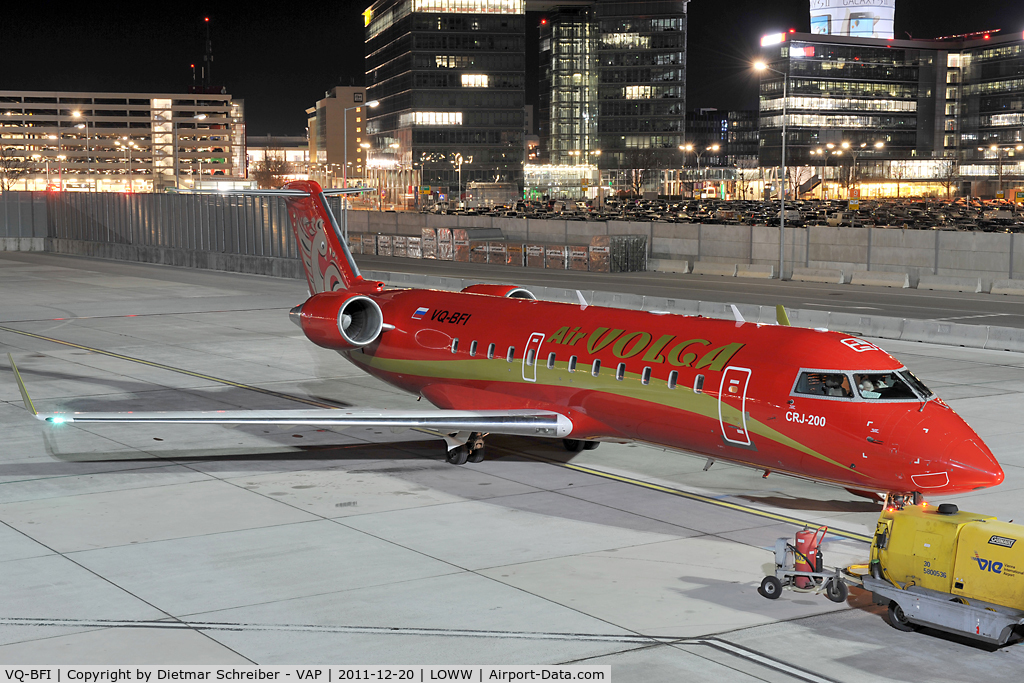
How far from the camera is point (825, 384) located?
53.3ft

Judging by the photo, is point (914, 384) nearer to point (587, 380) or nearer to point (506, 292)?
point (587, 380)

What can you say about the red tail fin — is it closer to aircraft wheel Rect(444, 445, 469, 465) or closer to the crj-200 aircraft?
the crj-200 aircraft

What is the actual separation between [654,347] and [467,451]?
469 cm

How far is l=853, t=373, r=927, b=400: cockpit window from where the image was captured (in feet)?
52.4

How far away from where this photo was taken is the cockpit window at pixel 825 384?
16.1 m

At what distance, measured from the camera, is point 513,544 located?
52.9 feet

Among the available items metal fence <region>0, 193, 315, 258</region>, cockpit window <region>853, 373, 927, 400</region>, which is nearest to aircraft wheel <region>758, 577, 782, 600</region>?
cockpit window <region>853, 373, 927, 400</region>

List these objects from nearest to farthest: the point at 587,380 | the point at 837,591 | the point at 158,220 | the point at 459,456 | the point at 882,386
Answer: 1. the point at 837,591
2. the point at 882,386
3. the point at 587,380
4. the point at 459,456
5. the point at 158,220

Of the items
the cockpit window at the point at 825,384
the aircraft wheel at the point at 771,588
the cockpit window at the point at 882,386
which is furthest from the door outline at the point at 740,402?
the aircraft wheel at the point at 771,588

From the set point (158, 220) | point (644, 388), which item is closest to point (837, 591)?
point (644, 388)

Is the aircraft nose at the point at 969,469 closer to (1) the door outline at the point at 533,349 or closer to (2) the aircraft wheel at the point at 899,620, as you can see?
(2) the aircraft wheel at the point at 899,620

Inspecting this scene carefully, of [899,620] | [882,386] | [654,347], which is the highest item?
[654,347]

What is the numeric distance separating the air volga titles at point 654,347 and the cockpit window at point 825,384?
1.45 m

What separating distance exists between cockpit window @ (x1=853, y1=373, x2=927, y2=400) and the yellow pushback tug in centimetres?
288
